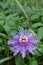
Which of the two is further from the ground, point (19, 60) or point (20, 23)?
point (20, 23)

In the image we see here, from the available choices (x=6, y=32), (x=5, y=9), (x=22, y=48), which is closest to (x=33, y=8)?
(x=5, y=9)

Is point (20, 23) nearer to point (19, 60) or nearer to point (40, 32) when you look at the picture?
point (40, 32)

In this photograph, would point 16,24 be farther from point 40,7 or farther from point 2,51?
point 40,7

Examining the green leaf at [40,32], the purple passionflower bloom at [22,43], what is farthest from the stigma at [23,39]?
the green leaf at [40,32]

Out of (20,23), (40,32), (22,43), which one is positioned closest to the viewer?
(22,43)

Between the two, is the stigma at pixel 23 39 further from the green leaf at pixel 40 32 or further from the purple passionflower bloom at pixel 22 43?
the green leaf at pixel 40 32

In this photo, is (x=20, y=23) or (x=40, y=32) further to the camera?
(x=20, y=23)

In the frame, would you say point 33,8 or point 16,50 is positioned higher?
point 33,8

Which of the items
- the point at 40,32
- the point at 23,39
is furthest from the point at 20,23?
the point at 23,39
